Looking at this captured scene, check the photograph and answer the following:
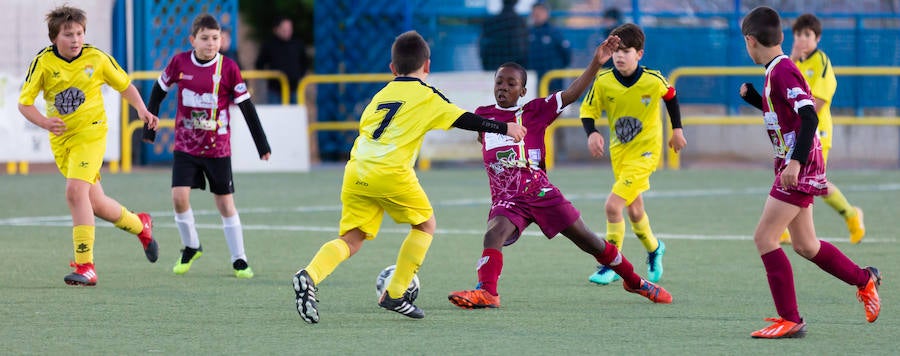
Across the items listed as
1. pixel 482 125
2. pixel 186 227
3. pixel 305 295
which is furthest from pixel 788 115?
pixel 186 227

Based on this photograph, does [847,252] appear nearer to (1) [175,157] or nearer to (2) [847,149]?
(1) [175,157]

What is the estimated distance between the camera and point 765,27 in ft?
21.8

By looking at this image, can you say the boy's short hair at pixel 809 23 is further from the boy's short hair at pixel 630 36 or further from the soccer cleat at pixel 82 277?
the soccer cleat at pixel 82 277

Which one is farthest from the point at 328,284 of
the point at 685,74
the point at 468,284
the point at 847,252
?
the point at 685,74

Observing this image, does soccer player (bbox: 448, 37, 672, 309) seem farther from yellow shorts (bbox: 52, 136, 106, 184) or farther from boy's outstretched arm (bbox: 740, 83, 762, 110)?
yellow shorts (bbox: 52, 136, 106, 184)

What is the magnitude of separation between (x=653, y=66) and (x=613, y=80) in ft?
39.1

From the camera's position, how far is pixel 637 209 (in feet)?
29.0

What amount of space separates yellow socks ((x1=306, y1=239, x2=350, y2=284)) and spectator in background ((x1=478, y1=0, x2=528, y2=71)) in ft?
44.7

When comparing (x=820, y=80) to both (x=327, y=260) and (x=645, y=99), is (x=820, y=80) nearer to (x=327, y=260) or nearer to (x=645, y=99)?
(x=645, y=99)

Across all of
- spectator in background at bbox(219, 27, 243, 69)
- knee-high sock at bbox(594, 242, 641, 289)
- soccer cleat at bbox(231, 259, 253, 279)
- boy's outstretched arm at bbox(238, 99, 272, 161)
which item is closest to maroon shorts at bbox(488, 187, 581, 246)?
knee-high sock at bbox(594, 242, 641, 289)

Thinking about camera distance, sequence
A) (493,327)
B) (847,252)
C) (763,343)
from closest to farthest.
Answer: (763,343) → (493,327) → (847,252)

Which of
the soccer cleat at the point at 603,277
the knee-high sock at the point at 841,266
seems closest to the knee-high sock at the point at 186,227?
the soccer cleat at the point at 603,277

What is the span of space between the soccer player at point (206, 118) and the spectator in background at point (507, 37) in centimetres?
1165

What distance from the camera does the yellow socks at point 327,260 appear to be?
6898 millimetres
